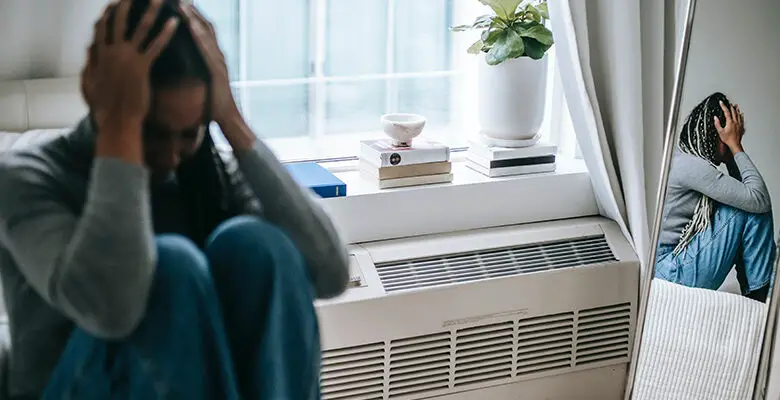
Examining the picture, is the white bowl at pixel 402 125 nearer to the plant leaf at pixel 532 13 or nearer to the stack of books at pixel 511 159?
the stack of books at pixel 511 159

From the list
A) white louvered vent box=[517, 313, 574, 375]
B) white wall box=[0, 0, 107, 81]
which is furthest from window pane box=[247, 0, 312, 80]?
white wall box=[0, 0, 107, 81]

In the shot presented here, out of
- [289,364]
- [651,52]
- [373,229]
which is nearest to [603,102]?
[651,52]

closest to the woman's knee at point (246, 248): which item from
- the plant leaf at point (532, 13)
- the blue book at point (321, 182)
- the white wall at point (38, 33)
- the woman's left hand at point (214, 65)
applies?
the woman's left hand at point (214, 65)

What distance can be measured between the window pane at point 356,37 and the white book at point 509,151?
35 centimetres

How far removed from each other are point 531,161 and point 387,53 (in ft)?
1.59

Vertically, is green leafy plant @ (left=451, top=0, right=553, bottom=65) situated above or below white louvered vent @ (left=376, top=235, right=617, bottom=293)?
above

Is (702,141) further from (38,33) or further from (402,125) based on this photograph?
(38,33)

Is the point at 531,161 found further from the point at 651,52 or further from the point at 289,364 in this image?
the point at 289,364

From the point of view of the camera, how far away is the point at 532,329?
260 cm

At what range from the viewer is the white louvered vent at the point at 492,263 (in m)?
2.44

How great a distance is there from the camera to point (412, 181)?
2482mm

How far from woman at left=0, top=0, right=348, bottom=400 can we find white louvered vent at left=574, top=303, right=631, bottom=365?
169cm

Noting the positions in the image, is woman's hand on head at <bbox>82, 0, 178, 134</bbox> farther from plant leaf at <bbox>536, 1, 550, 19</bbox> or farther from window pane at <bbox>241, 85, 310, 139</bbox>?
plant leaf at <bbox>536, 1, 550, 19</bbox>

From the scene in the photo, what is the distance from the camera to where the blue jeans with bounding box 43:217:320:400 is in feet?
3.35
